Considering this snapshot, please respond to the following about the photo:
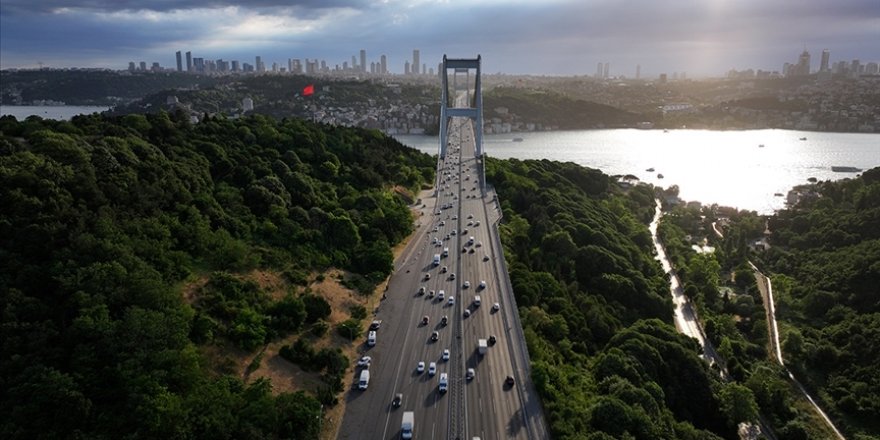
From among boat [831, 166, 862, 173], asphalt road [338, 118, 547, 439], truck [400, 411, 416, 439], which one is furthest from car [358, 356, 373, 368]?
boat [831, 166, 862, 173]

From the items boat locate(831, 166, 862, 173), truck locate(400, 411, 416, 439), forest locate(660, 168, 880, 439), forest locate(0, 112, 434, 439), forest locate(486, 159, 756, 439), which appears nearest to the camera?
forest locate(0, 112, 434, 439)

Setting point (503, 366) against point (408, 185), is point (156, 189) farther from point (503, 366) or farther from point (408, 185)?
point (408, 185)

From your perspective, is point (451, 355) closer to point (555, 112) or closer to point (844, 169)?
point (844, 169)

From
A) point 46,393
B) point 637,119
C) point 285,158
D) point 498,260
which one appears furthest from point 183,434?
point 637,119

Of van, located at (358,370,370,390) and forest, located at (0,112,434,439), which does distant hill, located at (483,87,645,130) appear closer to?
forest, located at (0,112,434,439)

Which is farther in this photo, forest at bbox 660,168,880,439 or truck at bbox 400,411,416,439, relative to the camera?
→ forest at bbox 660,168,880,439

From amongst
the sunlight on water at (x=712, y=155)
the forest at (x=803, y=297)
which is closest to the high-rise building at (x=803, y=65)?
the sunlight on water at (x=712, y=155)

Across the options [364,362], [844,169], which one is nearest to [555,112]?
[844,169]
